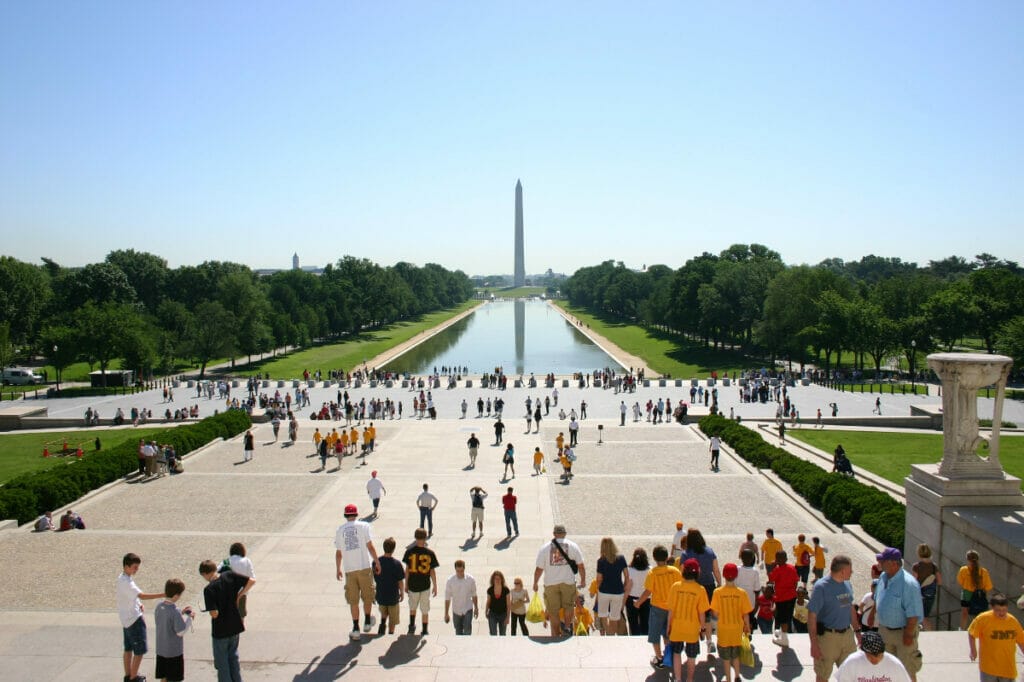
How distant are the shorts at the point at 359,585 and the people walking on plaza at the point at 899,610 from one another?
617cm

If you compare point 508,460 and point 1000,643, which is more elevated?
point 1000,643

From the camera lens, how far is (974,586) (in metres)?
9.55

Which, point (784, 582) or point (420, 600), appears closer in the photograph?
point (420, 600)

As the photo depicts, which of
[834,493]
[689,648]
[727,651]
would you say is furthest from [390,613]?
[834,493]

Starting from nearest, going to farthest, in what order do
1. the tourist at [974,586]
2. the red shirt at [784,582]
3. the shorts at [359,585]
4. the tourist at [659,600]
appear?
the tourist at [659,600] → the tourist at [974,586] → the shorts at [359,585] → the red shirt at [784,582]

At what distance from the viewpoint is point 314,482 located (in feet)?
79.7

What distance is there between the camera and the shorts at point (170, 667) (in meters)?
7.85

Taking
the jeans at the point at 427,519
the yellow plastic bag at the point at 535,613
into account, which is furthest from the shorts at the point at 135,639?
the jeans at the point at 427,519

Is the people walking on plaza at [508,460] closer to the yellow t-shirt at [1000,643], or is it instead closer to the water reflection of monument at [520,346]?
the yellow t-shirt at [1000,643]

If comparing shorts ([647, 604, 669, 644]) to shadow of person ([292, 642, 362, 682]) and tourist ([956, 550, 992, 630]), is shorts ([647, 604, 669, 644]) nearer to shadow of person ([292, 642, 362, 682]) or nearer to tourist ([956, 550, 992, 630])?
shadow of person ([292, 642, 362, 682])

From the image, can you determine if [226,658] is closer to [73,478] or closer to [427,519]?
[427,519]

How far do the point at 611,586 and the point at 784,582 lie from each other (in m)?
2.55

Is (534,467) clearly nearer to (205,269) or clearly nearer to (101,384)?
(101,384)

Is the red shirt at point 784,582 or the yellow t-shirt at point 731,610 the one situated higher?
the yellow t-shirt at point 731,610
